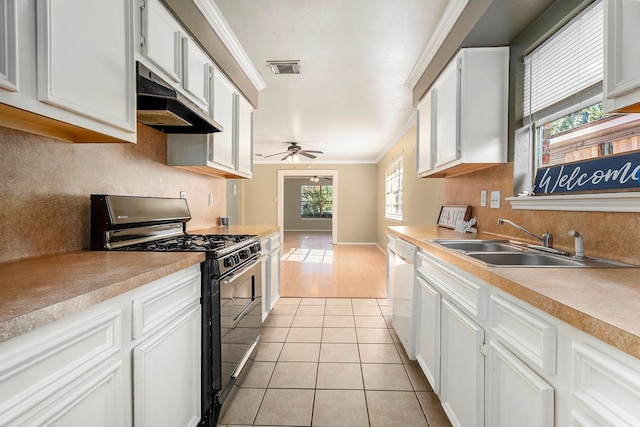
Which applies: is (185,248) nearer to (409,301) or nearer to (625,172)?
(409,301)

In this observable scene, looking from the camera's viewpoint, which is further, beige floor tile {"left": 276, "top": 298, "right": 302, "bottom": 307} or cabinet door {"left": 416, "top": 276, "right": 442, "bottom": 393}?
beige floor tile {"left": 276, "top": 298, "right": 302, "bottom": 307}

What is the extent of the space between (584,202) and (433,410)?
4.18ft

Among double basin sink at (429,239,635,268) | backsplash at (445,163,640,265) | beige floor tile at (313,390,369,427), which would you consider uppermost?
backsplash at (445,163,640,265)

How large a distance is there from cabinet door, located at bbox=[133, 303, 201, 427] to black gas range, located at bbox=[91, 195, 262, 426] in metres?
0.07

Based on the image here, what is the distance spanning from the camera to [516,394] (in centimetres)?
94

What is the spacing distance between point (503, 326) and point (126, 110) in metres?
1.62

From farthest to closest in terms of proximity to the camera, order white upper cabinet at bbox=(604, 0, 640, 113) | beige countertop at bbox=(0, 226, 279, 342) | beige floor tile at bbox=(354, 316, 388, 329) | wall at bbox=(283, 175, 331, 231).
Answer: wall at bbox=(283, 175, 331, 231) → beige floor tile at bbox=(354, 316, 388, 329) → white upper cabinet at bbox=(604, 0, 640, 113) → beige countertop at bbox=(0, 226, 279, 342)

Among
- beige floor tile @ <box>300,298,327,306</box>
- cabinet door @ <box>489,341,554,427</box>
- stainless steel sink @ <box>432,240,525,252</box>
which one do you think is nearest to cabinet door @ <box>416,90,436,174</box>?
stainless steel sink @ <box>432,240,525,252</box>

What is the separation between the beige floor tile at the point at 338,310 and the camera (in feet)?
10.4

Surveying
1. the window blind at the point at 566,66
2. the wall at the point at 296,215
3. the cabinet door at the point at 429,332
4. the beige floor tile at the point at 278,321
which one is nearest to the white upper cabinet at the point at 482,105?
the window blind at the point at 566,66

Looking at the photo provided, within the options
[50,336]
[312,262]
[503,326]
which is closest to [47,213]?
[50,336]

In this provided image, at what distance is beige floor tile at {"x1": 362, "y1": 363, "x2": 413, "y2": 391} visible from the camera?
1931 mm

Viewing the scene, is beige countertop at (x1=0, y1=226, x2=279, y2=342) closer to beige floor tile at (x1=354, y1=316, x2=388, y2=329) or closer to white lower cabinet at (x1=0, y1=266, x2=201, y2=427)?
white lower cabinet at (x1=0, y1=266, x2=201, y2=427)

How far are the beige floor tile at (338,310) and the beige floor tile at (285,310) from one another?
33 centimetres
